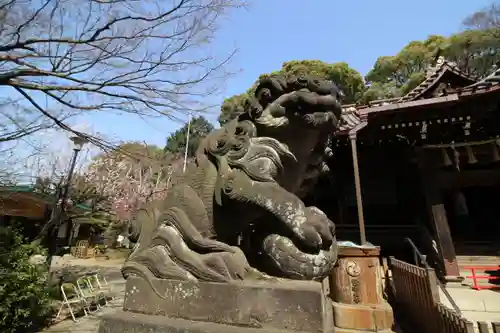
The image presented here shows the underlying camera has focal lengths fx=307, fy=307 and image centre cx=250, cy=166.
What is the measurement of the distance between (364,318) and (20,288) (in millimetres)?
6130

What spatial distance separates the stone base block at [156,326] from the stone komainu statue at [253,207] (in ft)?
0.92

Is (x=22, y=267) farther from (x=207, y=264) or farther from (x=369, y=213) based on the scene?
(x=369, y=213)

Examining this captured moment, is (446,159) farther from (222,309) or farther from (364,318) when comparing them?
(222,309)

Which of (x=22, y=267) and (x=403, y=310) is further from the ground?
(x=22, y=267)

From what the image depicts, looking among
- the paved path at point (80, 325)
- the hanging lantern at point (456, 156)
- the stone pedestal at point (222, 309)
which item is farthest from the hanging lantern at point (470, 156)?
the paved path at point (80, 325)

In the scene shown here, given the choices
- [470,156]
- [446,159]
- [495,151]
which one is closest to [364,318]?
[446,159]

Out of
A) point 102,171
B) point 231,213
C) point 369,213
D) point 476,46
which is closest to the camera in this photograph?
point 231,213

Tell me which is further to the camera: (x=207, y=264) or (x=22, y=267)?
(x=22, y=267)

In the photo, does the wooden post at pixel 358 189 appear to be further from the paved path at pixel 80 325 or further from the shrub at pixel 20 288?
the shrub at pixel 20 288

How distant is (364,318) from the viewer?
5.31 metres

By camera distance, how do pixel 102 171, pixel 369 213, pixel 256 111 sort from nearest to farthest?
pixel 256 111, pixel 369 213, pixel 102 171

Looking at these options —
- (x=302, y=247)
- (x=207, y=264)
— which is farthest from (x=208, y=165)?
(x=302, y=247)

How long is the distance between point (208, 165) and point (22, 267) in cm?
537

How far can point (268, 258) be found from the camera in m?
2.21
